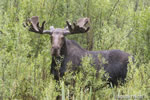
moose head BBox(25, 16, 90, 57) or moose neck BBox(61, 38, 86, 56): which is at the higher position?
moose head BBox(25, 16, 90, 57)

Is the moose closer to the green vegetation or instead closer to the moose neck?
the moose neck

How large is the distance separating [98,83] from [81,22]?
301cm

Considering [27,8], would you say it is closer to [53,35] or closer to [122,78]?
[53,35]

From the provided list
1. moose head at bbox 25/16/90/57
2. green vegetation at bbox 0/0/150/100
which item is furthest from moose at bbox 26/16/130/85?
green vegetation at bbox 0/0/150/100

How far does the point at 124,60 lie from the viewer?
308 inches

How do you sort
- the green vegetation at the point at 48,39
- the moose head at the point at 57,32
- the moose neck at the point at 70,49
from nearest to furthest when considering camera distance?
the green vegetation at the point at 48,39 < the moose head at the point at 57,32 < the moose neck at the point at 70,49

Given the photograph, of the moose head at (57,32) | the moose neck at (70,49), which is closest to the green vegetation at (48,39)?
the moose head at (57,32)

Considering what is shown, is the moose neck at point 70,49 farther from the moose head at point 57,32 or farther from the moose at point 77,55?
the moose head at point 57,32

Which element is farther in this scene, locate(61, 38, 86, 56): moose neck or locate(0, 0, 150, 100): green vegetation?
locate(61, 38, 86, 56): moose neck

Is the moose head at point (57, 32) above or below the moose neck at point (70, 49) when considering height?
above

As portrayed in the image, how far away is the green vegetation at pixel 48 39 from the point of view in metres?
5.62

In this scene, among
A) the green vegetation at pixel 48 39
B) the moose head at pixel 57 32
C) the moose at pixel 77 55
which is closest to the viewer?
the green vegetation at pixel 48 39

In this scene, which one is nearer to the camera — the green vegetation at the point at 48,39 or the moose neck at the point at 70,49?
the green vegetation at the point at 48,39

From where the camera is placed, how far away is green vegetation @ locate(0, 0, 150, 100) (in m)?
5.62
